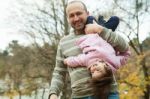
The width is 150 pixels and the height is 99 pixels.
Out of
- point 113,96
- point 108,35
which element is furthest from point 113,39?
point 113,96

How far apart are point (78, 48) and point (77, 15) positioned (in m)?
0.28

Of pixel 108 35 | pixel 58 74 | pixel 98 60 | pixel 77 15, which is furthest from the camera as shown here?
pixel 58 74

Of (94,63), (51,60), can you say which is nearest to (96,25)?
(94,63)

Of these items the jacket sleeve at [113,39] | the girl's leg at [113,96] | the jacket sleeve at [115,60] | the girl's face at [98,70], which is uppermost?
the jacket sleeve at [113,39]

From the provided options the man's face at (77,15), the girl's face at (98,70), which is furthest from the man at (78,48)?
the girl's face at (98,70)

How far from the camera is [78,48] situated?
3.79 meters

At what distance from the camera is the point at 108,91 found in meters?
3.44

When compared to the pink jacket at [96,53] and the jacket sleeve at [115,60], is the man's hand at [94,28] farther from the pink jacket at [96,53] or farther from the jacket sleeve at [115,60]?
the jacket sleeve at [115,60]

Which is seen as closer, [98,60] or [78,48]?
[98,60]

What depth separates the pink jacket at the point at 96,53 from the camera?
350 cm

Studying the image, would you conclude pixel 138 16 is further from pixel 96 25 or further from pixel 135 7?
pixel 96 25

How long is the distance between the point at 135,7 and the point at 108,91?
2741cm

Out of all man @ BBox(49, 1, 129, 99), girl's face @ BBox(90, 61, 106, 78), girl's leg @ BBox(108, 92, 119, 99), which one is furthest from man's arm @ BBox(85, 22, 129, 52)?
girl's leg @ BBox(108, 92, 119, 99)

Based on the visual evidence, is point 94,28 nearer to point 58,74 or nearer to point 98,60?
point 98,60
